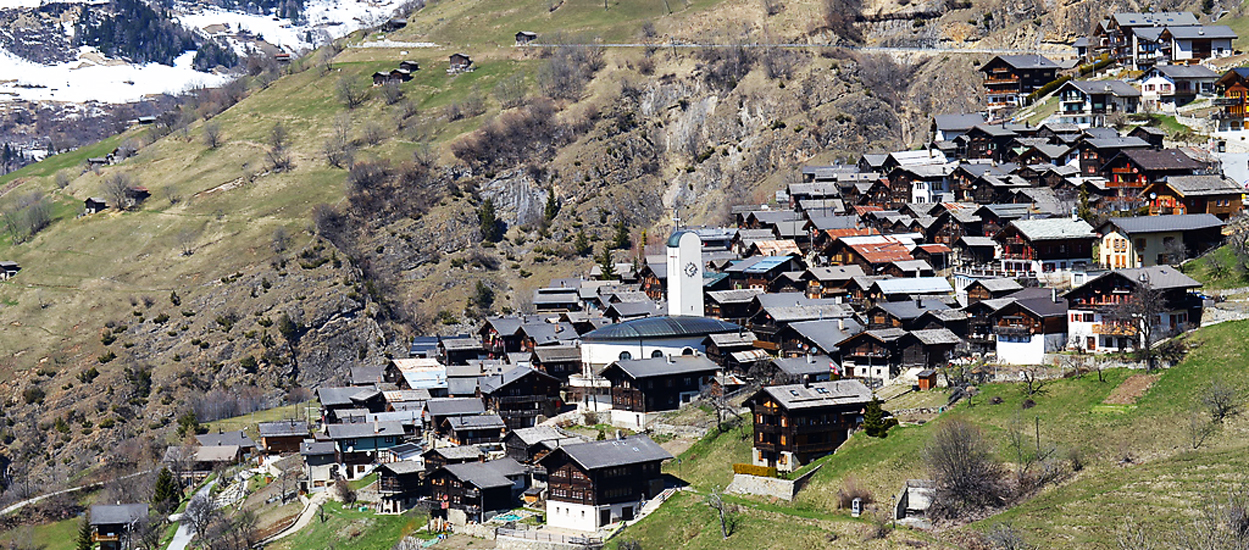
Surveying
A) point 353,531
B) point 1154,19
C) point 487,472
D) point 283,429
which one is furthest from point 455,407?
point 1154,19

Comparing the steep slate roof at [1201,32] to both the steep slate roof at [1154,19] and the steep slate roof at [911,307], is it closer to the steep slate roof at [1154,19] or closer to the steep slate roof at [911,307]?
the steep slate roof at [1154,19]

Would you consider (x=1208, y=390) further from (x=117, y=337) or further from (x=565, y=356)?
(x=117, y=337)

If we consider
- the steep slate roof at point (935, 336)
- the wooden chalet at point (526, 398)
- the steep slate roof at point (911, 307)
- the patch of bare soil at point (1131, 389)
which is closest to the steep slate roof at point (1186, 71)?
the steep slate roof at point (911, 307)

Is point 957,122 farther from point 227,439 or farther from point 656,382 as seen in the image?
point 227,439

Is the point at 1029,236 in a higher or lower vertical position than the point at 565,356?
higher

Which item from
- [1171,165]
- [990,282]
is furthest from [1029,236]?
[1171,165]
